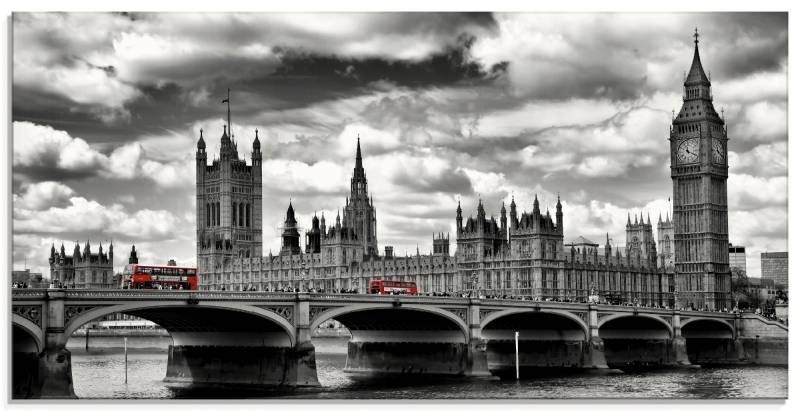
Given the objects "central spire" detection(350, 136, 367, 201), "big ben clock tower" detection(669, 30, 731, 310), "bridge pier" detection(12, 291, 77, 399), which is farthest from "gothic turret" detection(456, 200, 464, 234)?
"bridge pier" detection(12, 291, 77, 399)

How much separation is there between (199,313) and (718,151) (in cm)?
6474

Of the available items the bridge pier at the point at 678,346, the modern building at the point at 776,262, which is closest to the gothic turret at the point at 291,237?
the bridge pier at the point at 678,346

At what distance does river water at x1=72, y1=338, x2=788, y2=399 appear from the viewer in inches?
2028

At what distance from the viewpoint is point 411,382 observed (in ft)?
200

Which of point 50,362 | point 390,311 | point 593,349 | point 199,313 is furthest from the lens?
point 593,349

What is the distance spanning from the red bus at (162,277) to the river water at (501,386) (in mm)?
4616

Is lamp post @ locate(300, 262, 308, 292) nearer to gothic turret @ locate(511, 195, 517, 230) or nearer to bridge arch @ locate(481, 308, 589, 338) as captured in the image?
gothic turret @ locate(511, 195, 517, 230)

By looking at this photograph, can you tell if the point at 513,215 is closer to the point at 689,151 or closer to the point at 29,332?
the point at 689,151

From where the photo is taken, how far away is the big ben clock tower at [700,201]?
105312 mm

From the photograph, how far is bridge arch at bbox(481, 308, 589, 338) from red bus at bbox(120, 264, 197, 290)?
49.3 ft

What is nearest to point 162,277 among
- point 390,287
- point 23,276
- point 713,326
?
point 23,276

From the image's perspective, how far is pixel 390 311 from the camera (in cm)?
6188

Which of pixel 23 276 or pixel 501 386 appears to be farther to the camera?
pixel 23 276

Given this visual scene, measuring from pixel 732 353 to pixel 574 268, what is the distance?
21197 millimetres
